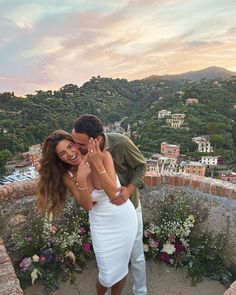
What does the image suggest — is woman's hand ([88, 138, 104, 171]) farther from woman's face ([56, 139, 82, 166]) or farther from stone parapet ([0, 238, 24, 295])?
stone parapet ([0, 238, 24, 295])

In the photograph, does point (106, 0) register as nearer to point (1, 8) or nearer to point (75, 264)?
point (1, 8)

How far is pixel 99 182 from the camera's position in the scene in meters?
1.58

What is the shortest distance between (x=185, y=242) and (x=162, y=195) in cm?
43

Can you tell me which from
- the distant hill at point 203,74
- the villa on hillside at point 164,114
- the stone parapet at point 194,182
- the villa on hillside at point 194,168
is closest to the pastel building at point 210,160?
the villa on hillside at point 194,168

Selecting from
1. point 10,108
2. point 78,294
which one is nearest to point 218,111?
point 10,108

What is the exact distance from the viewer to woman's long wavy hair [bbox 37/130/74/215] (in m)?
1.57

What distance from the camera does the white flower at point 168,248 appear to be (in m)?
2.42

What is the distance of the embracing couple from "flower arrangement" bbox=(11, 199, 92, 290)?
23.9 inches

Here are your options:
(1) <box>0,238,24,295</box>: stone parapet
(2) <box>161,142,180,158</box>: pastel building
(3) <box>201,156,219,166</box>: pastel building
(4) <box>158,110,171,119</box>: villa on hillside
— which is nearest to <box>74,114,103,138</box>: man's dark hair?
(1) <box>0,238,24,295</box>: stone parapet

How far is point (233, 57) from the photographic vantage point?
17.0 metres

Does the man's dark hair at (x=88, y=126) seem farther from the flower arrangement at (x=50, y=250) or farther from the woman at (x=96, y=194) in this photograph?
the flower arrangement at (x=50, y=250)

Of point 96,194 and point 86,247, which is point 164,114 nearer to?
point 86,247

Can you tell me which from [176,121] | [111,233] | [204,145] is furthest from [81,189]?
[176,121]

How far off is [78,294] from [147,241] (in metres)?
0.65
